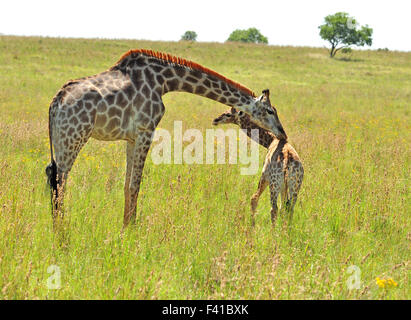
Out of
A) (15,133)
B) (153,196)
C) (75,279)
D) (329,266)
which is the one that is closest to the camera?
(75,279)

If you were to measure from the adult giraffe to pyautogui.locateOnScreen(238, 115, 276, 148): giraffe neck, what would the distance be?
68 centimetres

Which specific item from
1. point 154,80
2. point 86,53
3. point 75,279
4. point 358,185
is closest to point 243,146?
point 358,185

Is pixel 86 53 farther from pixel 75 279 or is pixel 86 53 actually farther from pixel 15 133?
pixel 75 279

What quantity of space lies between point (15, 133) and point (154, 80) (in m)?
5.47

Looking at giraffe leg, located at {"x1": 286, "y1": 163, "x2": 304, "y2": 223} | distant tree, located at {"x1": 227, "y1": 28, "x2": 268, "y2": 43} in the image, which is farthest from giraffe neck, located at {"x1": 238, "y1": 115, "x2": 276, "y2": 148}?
distant tree, located at {"x1": 227, "y1": 28, "x2": 268, "y2": 43}

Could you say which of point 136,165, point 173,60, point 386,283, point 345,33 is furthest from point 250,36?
point 386,283

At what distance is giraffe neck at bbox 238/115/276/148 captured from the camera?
7215mm

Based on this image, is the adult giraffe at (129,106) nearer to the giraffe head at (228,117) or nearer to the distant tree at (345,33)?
the giraffe head at (228,117)

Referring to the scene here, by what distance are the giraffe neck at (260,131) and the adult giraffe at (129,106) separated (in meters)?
0.68

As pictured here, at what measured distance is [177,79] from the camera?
20.3ft

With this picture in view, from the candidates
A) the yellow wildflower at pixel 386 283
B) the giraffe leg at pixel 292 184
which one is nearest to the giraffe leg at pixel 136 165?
the giraffe leg at pixel 292 184

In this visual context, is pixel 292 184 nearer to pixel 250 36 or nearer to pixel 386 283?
pixel 386 283
